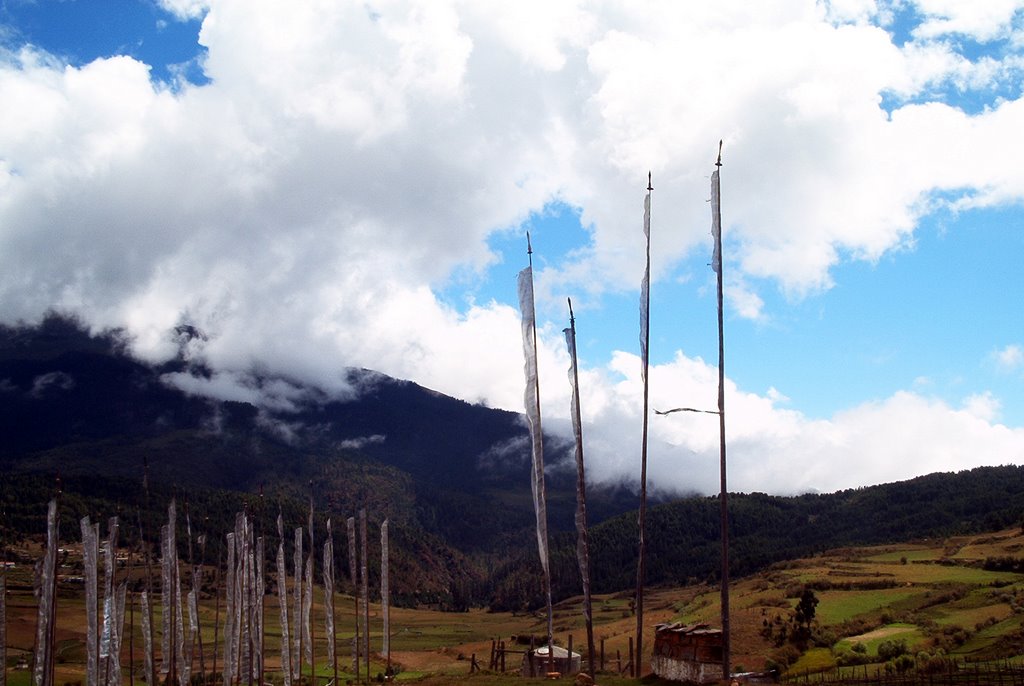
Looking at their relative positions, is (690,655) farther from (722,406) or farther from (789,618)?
(789,618)

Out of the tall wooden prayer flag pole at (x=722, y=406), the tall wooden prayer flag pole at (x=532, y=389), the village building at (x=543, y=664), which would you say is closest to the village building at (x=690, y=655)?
the tall wooden prayer flag pole at (x=722, y=406)

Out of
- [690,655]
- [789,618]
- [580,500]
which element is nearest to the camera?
[690,655]

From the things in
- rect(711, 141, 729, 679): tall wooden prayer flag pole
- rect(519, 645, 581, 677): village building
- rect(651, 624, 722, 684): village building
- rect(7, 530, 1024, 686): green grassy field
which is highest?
rect(711, 141, 729, 679): tall wooden prayer flag pole

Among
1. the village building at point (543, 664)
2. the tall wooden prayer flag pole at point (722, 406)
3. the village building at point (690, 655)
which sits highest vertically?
the tall wooden prayer flag pole at point (722, 406)

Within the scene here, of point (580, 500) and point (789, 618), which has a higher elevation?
point (580, 500)

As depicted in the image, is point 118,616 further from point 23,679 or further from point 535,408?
point 535,408

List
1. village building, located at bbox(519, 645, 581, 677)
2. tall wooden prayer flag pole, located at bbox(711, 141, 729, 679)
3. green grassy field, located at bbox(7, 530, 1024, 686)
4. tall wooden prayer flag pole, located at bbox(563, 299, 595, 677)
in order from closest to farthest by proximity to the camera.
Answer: tall wooden prayer flag pole, located at bbox(711, 141, 729, 679), tall wooden prayer flag pole, located at bbox(563, 299, 595, 677), village building, located at bbox(519, 645, 581, 677), green grassy field, located at bbox(7, 530, 1024, 686)

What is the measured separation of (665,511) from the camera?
177625mm

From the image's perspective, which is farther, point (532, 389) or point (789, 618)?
point (789, 618)

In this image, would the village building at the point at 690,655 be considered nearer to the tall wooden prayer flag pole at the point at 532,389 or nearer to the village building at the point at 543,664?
Answer: the tall wooden prayer flag pole at the point at 532,389

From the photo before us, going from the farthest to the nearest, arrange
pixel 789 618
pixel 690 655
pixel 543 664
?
pixel 789 618, pixel 543 664, pixel 690 655

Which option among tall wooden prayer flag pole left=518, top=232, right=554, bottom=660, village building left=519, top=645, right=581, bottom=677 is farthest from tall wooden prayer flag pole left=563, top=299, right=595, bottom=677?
village building left=519, top=645, right=581, bottom=677

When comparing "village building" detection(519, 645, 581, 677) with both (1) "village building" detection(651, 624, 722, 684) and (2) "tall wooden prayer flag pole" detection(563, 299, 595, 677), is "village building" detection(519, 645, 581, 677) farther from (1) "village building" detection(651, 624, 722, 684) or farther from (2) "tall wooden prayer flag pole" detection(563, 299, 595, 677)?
(1) "village building" detection(651, 624, 722, 684)

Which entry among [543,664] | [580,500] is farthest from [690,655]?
[543,664]
